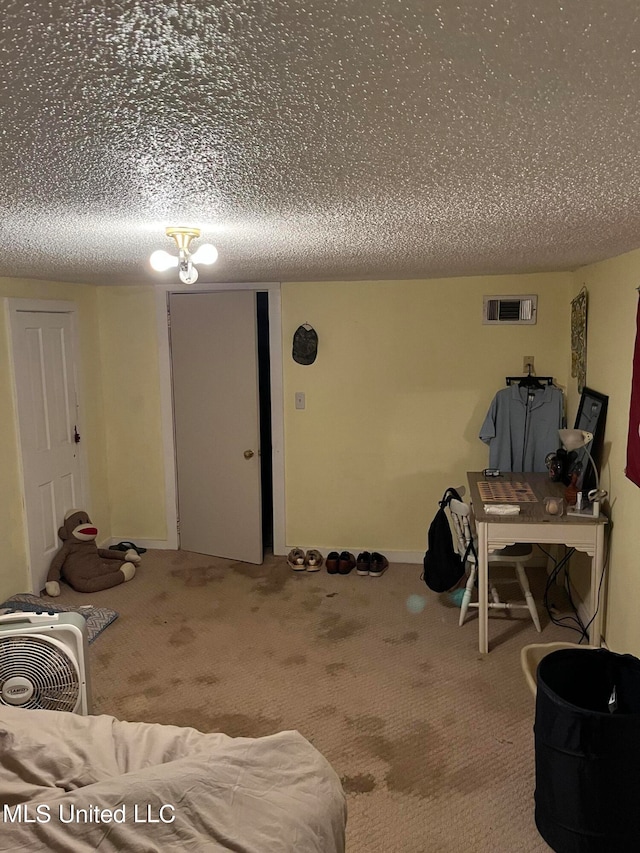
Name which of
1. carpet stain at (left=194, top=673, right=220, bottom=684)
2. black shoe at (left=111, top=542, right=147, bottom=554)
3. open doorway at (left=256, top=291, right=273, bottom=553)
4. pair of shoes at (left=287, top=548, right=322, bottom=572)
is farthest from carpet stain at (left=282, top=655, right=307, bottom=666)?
black shoe at (left=111, top=542, right=147, bottom=554)

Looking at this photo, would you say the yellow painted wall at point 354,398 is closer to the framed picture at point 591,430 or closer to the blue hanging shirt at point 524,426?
the blue hanging shirt at point 524,426

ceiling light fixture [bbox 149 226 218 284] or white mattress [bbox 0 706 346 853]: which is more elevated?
ceiling light fixture [bbox 149 226 218 284]

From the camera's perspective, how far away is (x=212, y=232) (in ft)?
7.66

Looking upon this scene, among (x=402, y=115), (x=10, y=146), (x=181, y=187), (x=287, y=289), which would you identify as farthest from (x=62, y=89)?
(x=287, y=289)

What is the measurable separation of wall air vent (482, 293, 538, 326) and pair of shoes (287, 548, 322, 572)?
2122 mm

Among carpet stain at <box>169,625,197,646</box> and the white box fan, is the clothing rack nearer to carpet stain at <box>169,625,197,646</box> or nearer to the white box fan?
carpet stain at <box>169,625,197,646</box>

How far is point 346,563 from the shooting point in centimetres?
491

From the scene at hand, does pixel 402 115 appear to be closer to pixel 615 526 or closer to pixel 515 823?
pixel 515 823

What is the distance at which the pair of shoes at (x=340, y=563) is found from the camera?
4.89 m

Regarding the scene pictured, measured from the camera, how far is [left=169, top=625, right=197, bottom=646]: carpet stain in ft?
12.7

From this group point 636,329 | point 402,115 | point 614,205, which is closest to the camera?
point 402,115

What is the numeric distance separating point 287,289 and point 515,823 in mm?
3609

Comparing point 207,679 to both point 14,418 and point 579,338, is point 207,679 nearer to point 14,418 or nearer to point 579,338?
point 14,418

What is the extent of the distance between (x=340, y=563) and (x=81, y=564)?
182 centimetres
